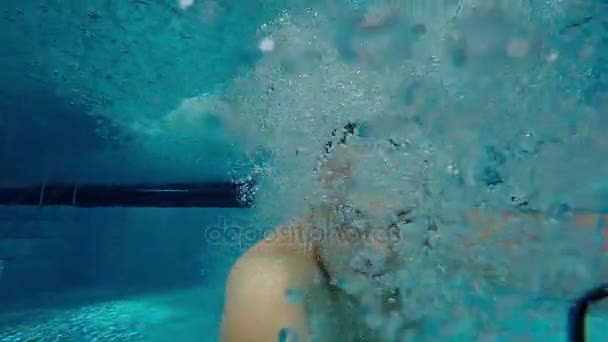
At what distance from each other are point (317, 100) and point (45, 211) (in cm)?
1012

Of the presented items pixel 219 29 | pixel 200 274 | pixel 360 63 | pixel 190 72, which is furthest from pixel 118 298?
pixel 360 63

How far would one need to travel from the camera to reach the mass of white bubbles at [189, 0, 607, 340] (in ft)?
3.69

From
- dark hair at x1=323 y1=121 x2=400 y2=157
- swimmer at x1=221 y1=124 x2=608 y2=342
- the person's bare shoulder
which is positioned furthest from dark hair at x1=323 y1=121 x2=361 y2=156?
the person's bare shoulder

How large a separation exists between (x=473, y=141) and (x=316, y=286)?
599mm

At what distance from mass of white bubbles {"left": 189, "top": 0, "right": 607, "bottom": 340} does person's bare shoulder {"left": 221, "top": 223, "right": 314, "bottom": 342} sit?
0.18 meters

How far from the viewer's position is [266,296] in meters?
1.25

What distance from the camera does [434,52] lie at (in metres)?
1.45

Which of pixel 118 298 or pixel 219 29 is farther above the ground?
pixel 219 29

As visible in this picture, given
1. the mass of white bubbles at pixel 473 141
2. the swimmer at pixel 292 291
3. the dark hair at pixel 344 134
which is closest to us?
the mass of white bubbles at pixel 473 141

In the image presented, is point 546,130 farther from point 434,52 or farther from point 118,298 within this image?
point 118,298

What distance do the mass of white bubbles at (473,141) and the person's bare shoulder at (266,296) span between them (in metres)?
0.18

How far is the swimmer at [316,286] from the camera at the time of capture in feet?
3.94

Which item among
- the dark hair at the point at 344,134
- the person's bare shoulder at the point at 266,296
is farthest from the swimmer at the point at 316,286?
the dark hair at the point at 344,134

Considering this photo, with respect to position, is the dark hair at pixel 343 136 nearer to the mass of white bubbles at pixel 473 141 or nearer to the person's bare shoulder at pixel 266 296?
the mass of white bubbles at pixel 473 141
